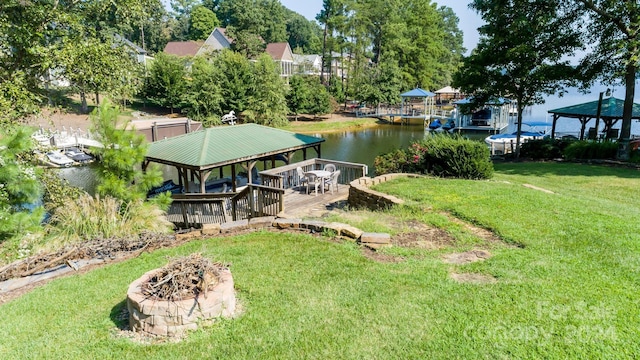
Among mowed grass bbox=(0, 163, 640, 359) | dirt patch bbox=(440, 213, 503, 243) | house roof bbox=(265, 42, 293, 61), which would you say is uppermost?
house roof bbox=(265, 42, 293, 61)

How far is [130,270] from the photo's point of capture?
5375mm

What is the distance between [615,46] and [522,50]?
292 centimetres

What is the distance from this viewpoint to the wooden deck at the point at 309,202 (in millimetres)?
9344

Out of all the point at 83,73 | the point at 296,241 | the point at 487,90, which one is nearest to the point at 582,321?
the point at 296,241

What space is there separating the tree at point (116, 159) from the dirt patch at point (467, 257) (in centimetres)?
594

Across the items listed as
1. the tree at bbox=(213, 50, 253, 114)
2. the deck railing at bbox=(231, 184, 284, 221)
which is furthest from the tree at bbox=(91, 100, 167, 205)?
the tree at bbox=(213, 50, 253, 114)

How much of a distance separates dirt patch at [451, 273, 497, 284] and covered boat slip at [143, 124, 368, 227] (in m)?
4.62

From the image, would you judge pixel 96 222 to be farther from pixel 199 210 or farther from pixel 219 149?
pixel 219 149

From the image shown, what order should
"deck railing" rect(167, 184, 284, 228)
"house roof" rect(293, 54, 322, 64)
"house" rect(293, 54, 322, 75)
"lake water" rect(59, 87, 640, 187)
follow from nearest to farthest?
"deck railing" rect(167, 184, 284, 228), "lake water" rect(59, 87, 640, 187), "house" rect(293, 54, 322, 75), "house roof" rect(293, 54, 322, 64)

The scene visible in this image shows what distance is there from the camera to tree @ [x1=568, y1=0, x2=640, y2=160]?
12633mm

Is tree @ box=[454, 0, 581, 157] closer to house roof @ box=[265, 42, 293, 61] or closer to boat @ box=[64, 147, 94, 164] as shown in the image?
boat @ box=[64, 147, 94, 164]

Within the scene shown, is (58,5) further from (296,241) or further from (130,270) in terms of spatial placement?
(296,241)

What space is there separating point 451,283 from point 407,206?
3081 millimetres

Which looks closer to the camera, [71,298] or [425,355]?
[425,355]
